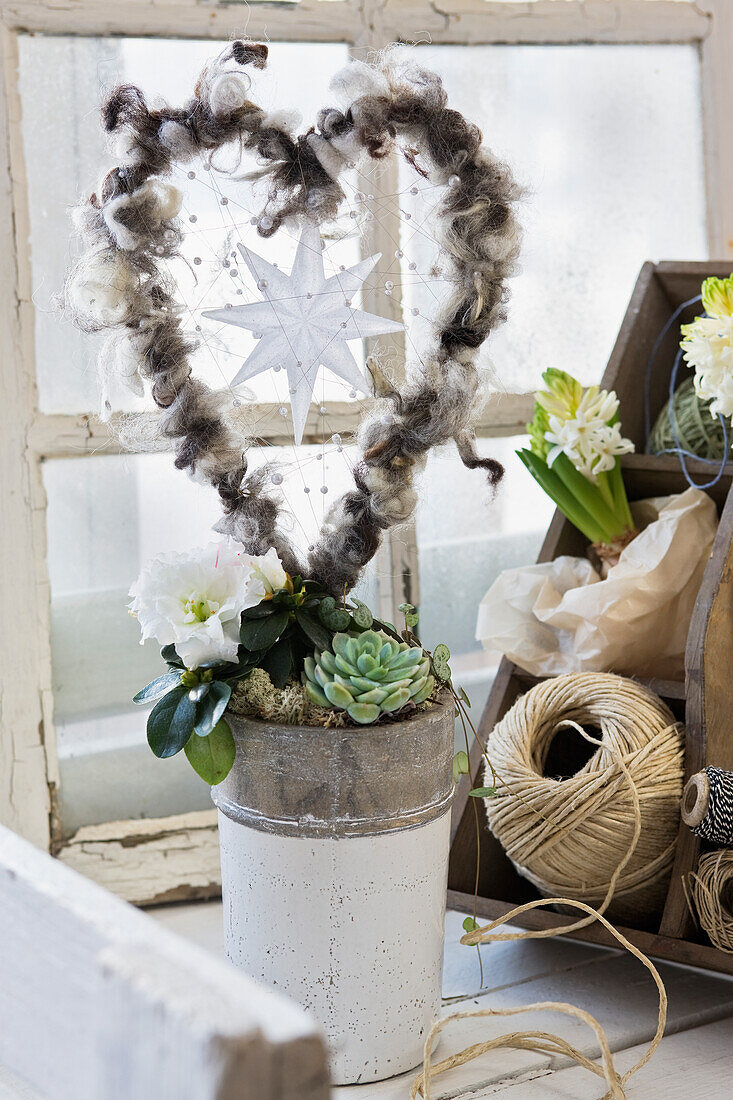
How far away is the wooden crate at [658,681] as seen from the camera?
2.89 feet

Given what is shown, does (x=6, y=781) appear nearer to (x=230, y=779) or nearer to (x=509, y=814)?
(x=230, y=779)

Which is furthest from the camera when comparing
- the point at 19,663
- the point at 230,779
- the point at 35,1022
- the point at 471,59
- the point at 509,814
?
the point at 471,59

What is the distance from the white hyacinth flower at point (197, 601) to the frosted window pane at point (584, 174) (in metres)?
0.50

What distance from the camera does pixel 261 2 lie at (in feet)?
3.63

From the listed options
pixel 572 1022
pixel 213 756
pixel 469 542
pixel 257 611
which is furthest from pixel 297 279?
pixel 572 1022

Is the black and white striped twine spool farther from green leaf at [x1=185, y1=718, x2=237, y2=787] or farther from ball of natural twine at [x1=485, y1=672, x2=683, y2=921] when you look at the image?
green leaf at [x1=185, y1=718, x2=237, y2=787]

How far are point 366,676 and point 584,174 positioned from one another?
75 centimetres

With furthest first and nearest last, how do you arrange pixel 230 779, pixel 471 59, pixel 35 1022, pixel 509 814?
pixel 471 59 < pixel 509 814 < pixel 230 779 < pixel 35 1022

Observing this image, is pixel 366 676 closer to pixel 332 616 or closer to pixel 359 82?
pixel 332 616

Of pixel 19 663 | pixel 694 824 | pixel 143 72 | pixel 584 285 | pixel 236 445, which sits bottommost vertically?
pixel 694 824

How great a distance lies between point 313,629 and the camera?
2.66 ft

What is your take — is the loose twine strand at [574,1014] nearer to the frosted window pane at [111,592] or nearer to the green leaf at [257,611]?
the green leaf at [257,611]

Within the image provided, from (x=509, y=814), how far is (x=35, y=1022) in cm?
57

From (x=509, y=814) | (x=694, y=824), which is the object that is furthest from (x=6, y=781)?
(x=694, y=824)
